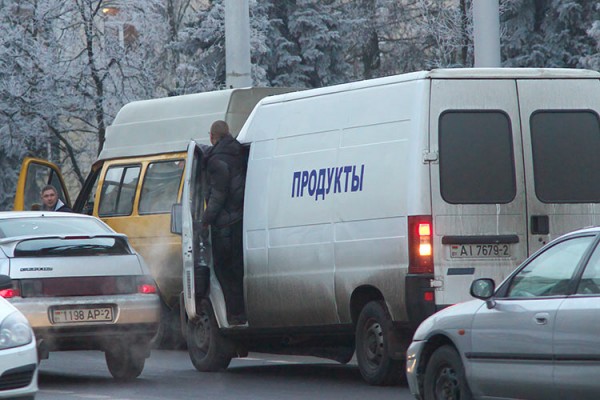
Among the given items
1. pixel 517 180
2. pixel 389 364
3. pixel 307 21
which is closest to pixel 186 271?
pixel 389 364

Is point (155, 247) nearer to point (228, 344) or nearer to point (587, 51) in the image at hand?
point (228, 344)

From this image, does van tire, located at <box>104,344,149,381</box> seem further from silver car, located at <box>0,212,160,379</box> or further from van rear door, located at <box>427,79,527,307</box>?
van rear door, located at <box>427,79,527,307</box>

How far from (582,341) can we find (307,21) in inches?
1007

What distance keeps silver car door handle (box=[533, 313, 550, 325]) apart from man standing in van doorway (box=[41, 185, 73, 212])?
404 inches

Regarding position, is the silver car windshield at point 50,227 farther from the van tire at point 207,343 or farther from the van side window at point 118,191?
the van side window at point 118,191

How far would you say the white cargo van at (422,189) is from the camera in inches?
478

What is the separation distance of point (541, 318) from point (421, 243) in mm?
3147

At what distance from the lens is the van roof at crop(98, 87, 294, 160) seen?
16969mm

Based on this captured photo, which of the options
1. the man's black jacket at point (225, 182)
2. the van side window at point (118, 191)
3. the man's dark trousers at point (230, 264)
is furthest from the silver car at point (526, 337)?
the van side window at point (118, 191)

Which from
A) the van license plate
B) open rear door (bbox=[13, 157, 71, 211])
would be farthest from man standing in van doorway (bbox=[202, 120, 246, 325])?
A: open rear door (bbox=[13, 157, 71, 211])

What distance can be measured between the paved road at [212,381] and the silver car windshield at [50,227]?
136cm

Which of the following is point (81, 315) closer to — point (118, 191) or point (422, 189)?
point (422, 189)

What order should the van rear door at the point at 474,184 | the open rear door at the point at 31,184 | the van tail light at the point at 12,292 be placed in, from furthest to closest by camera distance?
the open rear door at the point at 31,184 → the van tail light at the point at 12,292 → the van rear door at the point at 474,184

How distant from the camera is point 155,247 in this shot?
694 inches
